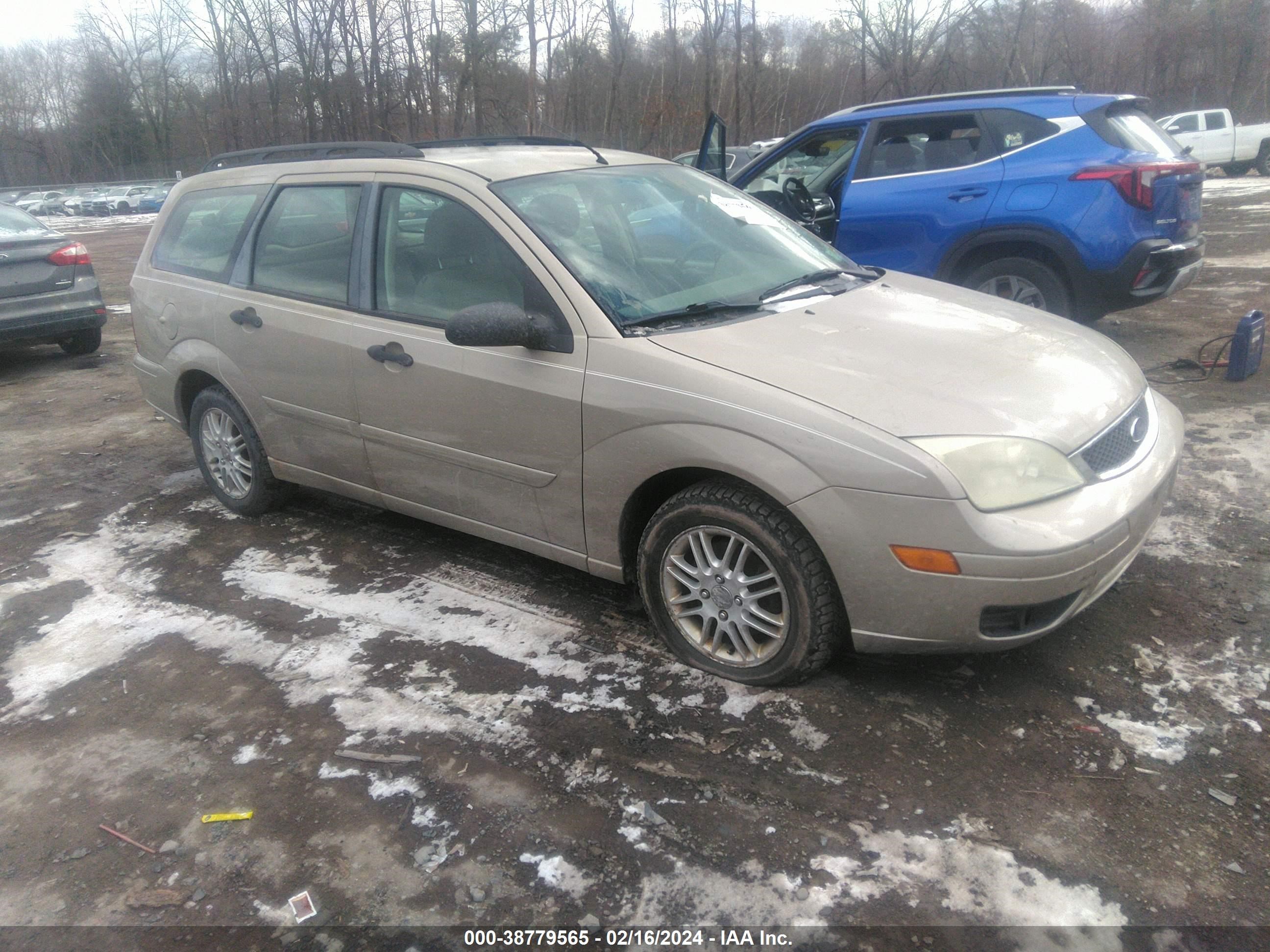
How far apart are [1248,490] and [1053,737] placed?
2391 millimetres

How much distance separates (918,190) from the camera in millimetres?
6637

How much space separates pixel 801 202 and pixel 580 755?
17.1 feet

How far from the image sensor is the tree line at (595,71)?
29062mm

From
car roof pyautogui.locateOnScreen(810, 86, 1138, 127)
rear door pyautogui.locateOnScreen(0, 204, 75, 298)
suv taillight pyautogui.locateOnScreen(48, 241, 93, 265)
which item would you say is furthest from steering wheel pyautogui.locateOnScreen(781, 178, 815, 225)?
rear door pyautogui.locateOnScreen(0, 204, 75, 298)

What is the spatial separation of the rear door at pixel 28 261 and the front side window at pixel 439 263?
602 cm

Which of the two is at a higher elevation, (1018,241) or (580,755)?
(1018,241)

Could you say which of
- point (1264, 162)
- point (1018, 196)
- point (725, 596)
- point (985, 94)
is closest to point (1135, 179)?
point (1018, 196)

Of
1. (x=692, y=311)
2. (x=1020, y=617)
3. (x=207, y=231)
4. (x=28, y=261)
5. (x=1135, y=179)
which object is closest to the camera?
(x=1020, y=617)

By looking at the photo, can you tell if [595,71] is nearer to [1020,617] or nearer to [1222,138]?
[1222,138]

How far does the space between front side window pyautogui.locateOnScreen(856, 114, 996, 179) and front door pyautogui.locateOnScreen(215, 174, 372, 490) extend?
13.8ft

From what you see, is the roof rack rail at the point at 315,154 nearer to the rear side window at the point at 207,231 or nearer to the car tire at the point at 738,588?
the rear side window at the point at 207,231

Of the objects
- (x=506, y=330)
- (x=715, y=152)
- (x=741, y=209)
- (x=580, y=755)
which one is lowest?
(x=580, y=755)

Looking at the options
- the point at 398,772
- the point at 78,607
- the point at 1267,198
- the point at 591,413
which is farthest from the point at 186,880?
the point at 1267,198

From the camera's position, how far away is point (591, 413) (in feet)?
10.7
